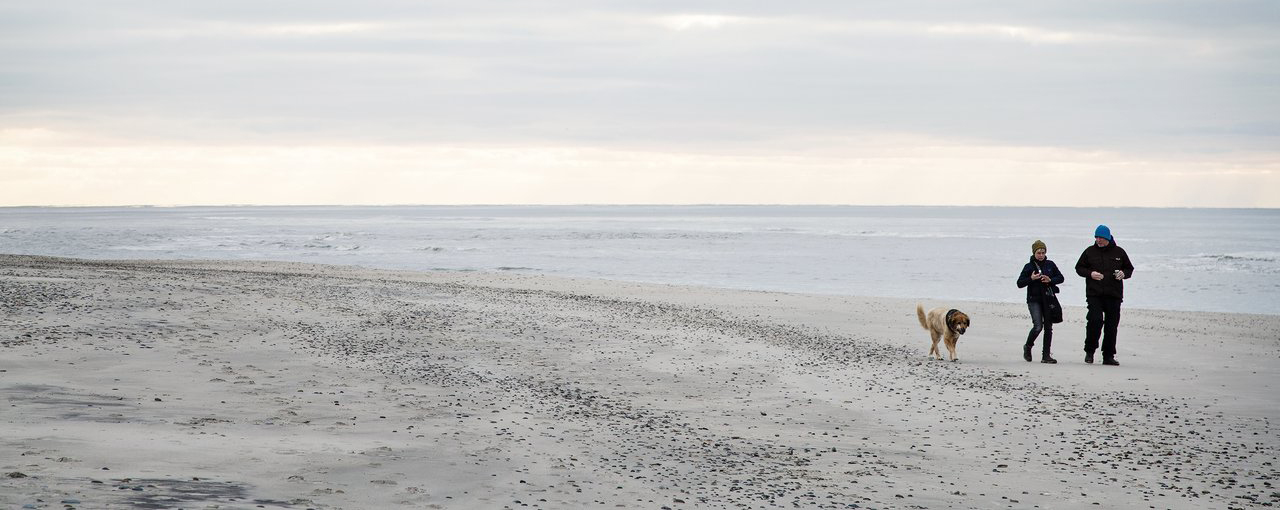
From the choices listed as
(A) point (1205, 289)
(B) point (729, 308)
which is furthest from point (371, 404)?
(A) point (1205, 289)

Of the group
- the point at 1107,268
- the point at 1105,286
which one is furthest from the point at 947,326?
the point at 1107,268

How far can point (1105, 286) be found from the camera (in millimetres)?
14656

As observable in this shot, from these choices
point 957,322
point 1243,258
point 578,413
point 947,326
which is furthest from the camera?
point 1243,258

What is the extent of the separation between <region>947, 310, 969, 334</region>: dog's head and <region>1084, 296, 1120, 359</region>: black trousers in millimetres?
1817

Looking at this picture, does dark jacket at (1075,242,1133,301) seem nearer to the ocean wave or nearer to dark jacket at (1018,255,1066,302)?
dark jacket at (1018,255,1066,302)

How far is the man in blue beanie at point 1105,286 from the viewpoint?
14633 mm

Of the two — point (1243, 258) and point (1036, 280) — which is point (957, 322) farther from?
point (1243, 258)

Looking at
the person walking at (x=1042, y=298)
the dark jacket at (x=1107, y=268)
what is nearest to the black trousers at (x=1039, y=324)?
the person walking at (x=1042, y=298)

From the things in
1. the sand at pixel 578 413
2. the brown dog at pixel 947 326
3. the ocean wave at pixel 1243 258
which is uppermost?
the ocean wave at pixel 1243 258

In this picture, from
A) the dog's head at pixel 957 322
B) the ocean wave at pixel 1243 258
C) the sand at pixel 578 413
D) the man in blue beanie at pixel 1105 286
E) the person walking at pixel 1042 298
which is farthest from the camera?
the ocean wave at pixel 1243 258

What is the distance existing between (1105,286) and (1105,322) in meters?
0.60

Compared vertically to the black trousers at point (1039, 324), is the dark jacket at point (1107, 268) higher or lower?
higher

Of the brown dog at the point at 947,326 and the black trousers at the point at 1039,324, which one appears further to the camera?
the black trousers at the point at 1039,324

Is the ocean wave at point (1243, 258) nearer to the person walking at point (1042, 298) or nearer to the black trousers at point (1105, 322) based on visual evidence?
the black trousers at point (1105, 322)
